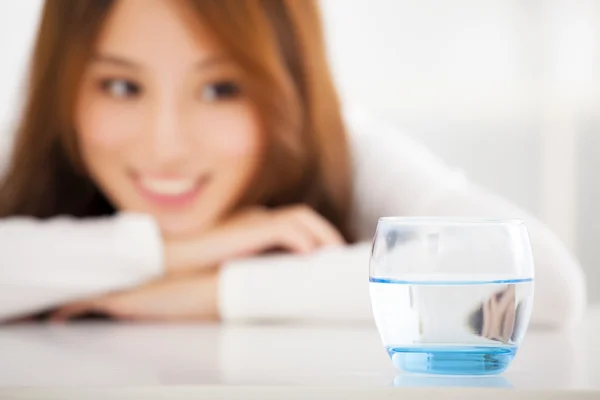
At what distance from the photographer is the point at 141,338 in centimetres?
79

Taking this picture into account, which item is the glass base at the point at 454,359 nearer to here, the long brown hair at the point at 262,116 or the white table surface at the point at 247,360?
the white table surface at the point at 247,360

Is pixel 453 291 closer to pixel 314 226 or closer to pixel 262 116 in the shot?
pixel 314 226

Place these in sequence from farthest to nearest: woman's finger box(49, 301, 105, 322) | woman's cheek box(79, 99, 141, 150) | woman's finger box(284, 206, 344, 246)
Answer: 1. woman's cheek box(79, 99, 141, 150)
2. woman's finger box(284, 206, 344, 246)
3. woman's finger box(49, 301, 105, 322)

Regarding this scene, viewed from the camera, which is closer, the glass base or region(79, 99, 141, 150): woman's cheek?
the glass base

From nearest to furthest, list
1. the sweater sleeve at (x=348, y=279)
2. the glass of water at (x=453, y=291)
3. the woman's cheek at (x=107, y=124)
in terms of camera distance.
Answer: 1. the glass of water at (x=453, y=291)
2. the sweater sleeve at (x=348, y=279)
3. the woman's cheek at (x=107, y=124)

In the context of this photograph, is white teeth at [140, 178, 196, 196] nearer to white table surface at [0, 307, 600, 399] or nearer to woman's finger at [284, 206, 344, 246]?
woman's finger at [284, 206, 344, 246]

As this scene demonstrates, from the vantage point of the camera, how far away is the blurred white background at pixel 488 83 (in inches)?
51.3

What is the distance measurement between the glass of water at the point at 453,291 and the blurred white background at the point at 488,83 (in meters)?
0.83

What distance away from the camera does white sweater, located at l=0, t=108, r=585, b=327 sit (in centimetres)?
95

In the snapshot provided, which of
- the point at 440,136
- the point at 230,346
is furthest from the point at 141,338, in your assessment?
the point at 440,136

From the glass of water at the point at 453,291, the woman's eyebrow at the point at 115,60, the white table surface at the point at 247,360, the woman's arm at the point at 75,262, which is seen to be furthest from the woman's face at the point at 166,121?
the glass of water at the point at 453,291

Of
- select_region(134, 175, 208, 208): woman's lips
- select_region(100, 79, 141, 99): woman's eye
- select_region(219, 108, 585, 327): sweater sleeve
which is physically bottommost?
select_region(219, 108, 585, 327): sweater sleeve

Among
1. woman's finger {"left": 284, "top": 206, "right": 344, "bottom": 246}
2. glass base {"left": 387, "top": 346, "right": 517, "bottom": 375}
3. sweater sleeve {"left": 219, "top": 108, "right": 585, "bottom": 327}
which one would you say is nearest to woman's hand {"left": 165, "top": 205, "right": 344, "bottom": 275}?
woman's finger {"left": 284, "top": 206, "right": 344, "bottom": 246}

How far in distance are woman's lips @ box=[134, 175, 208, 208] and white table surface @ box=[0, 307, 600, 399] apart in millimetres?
392
